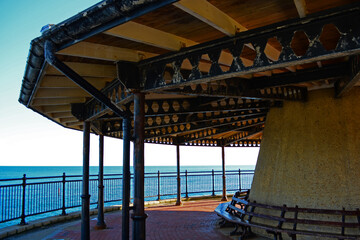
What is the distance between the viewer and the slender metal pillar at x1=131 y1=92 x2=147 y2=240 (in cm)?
520

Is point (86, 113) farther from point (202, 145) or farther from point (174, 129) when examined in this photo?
point (202, 145)

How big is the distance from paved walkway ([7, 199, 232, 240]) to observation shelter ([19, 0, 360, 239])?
5.18 ft

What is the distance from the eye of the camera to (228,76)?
4473 mm

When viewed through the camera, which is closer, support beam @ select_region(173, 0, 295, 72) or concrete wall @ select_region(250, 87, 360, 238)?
support beam @ select_region(173, 0, 295, 72)

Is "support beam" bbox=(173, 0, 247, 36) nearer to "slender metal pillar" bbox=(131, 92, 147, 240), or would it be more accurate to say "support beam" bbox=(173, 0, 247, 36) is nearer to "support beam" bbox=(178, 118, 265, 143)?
"slender metal pillar" bbox=(131, 92, 147, 240)

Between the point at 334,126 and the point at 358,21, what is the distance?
5.05 metres

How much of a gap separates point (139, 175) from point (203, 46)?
2257 millimetres

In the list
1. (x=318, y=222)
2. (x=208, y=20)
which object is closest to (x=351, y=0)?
(x=208, y=20)

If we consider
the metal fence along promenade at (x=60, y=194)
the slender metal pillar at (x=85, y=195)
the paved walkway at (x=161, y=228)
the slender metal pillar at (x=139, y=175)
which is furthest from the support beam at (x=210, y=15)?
the metal fence along promenade at (x=60, y=194)

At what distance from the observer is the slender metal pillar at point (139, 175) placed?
520cm

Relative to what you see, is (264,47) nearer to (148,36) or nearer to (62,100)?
(148,36)

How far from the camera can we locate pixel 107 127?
11836 millimetres

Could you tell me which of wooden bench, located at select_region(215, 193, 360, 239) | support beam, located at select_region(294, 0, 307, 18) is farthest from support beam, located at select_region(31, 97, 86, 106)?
support beam, located at select_region(294, 0, 307, 18)

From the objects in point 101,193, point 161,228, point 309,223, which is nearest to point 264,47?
point 309,223
